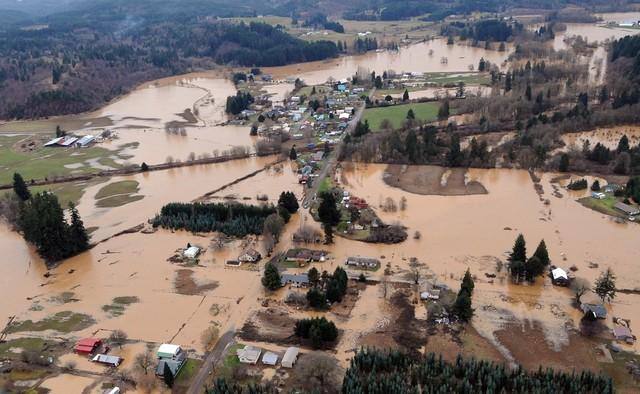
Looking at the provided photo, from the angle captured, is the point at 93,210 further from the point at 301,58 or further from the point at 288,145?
the point at 301,58

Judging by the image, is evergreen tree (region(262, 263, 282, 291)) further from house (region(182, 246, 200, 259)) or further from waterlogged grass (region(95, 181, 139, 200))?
waterlogged grass (region(95, 181, 139, 200))

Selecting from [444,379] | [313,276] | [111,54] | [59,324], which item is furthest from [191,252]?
[111,54]

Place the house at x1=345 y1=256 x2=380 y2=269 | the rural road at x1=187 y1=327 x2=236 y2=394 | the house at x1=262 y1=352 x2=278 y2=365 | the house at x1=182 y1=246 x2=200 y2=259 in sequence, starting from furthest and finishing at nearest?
the house at x1=182 y1=246 x2=200 y2=259
the house at x1=345 y1=256 x2=380 y2=269
the house at x1=262 y1=352 x2=278 y2=365
the rural road at x1=187 y1=327 x2=236 y2=394

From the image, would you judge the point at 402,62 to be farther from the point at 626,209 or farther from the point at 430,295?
the point at 430,295

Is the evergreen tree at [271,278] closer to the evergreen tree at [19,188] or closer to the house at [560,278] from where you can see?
the house at [560,278]

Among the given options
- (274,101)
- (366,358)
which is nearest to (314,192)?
(366,358)

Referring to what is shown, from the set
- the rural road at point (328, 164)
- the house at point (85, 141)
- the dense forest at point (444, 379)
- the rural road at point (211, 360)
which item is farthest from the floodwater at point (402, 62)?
the dense forest at point (444, 379)

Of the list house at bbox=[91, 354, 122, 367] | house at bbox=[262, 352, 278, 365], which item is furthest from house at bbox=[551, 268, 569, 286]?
house at bbox=[91, 354, 122, 367]
